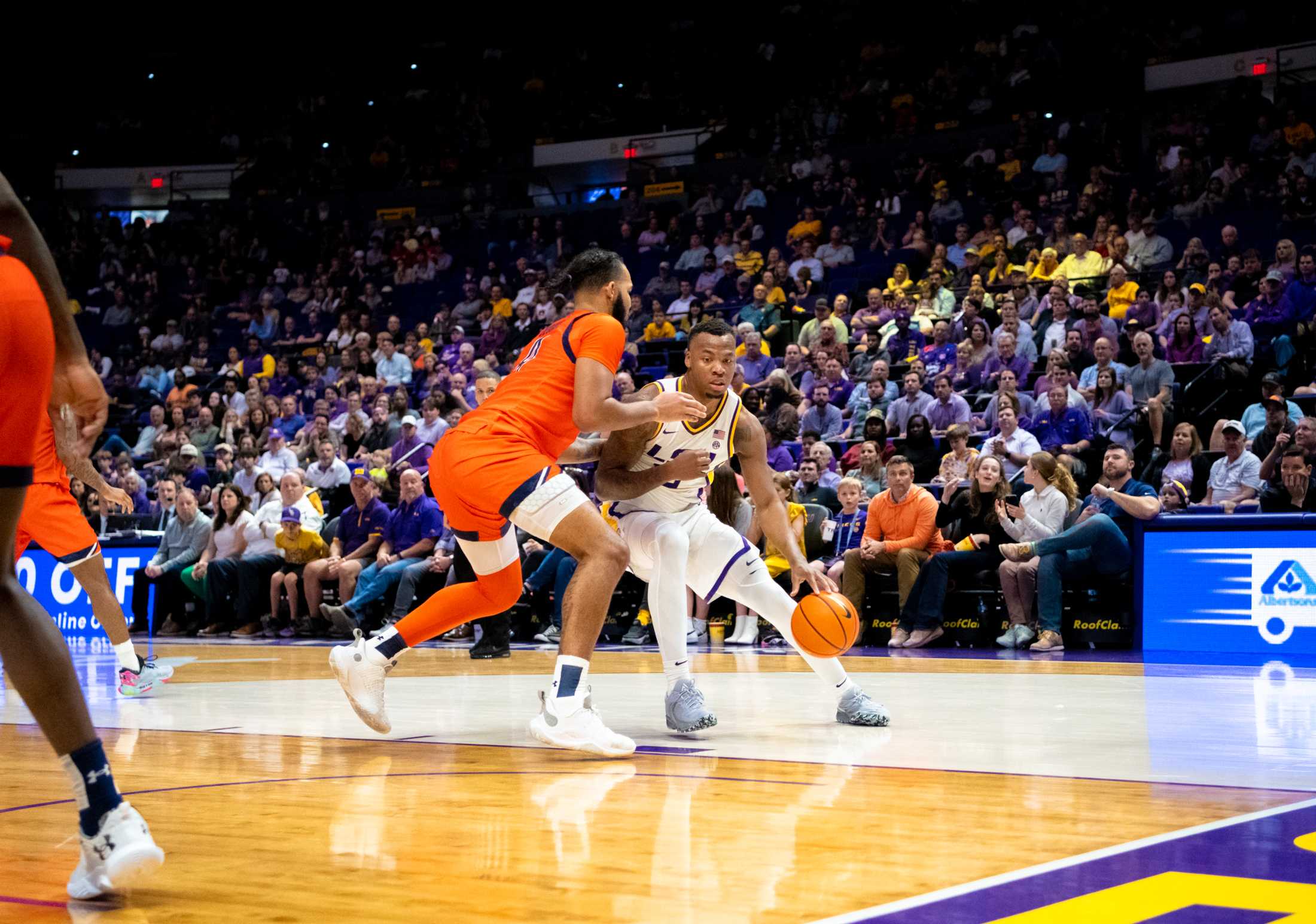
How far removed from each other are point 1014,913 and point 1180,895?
358 millimetres

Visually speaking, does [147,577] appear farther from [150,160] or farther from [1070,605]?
[150,160]

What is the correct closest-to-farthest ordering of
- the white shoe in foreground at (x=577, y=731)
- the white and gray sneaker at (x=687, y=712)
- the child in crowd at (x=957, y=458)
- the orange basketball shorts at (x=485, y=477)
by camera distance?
the white shoe in foreground at (x=577, y=731) < the orange basketball shorts at (x=485, y=477) < the white and gray sneaker at (x=687, y=712) < the child in crowd at (x=957, y=458)

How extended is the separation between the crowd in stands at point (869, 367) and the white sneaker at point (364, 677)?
10.2 ft

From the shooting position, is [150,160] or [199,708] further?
[150,160]

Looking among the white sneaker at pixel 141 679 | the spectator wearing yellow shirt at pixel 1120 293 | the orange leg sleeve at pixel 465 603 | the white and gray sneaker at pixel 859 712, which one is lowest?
the white sneaker at pixel 141 679

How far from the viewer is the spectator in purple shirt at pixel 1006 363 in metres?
13.1

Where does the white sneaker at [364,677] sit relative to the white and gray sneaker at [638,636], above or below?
above

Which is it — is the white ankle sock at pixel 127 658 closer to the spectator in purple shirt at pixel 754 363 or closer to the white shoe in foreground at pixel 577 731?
the white shoe in foreground at pixel 577 731

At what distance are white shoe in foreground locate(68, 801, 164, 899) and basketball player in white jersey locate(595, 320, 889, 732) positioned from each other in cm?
283

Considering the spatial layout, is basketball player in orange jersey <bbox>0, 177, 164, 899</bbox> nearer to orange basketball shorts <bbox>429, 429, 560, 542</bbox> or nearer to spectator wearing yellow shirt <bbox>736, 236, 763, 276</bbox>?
orange basketball shorts <bbox>429, 429, 560, 542</bbox>

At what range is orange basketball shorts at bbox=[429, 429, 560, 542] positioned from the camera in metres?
4.88

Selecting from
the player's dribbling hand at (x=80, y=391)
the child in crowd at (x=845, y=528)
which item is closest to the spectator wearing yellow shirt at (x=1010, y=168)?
the child in crowd at (x=845, y=528)

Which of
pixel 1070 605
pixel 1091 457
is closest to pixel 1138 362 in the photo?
pixel 1091 457

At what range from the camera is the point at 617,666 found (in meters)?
9.22
